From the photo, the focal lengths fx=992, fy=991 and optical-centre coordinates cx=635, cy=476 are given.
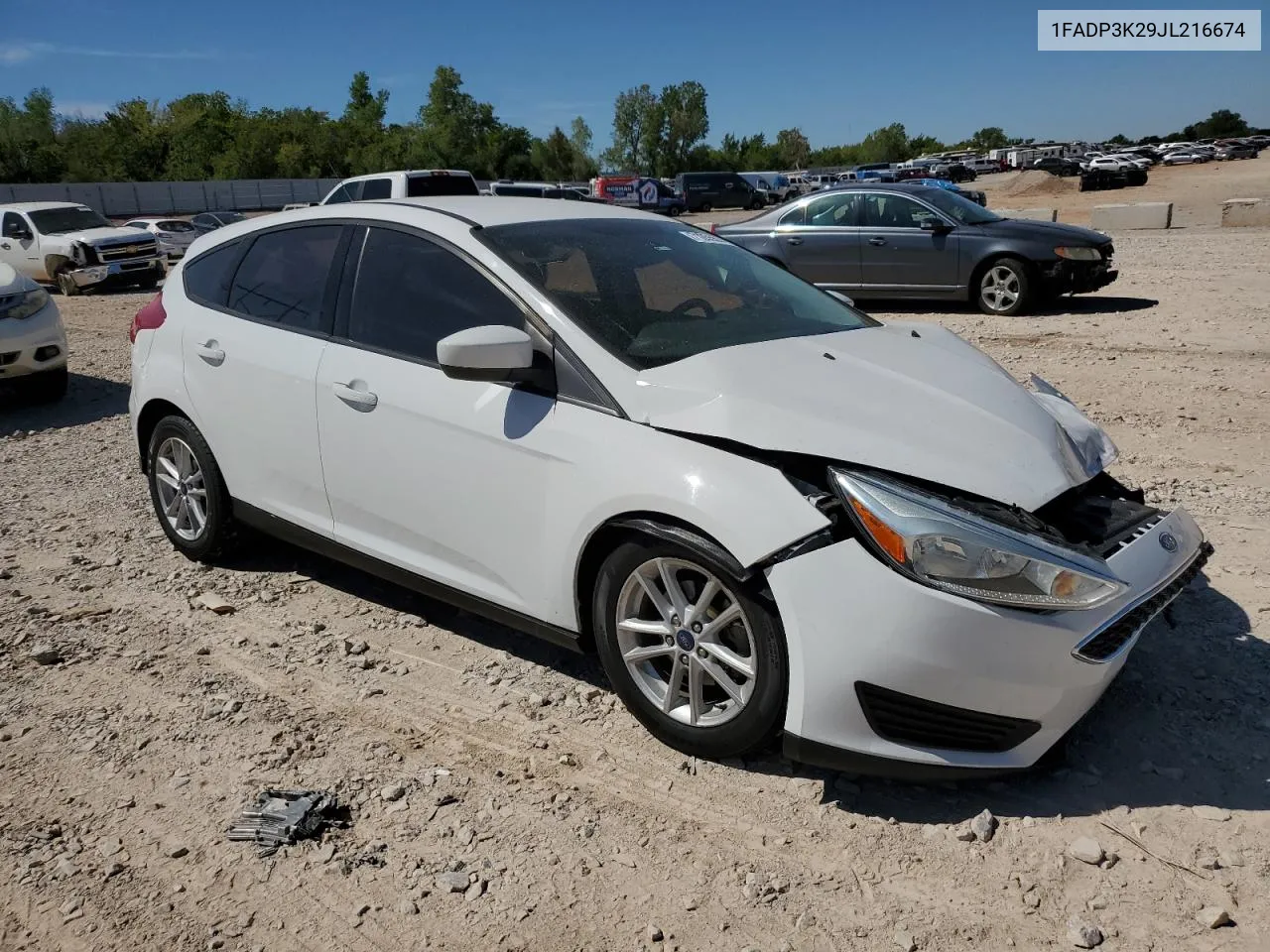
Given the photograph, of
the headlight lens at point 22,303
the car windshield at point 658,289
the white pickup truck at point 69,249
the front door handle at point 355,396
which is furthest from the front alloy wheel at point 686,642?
the white pickup truck at point 69,249

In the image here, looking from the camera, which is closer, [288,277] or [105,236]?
[288,277]

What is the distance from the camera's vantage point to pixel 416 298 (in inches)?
144

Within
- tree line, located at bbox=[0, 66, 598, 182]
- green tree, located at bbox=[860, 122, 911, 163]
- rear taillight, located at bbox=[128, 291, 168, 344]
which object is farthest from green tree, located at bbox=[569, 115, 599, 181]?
rear taillight, located at bbox=[128, 291, 168, 344]

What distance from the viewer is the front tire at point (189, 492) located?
176 inches

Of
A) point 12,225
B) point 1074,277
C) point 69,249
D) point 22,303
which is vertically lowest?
point 1074,277

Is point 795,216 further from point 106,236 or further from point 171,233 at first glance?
point 171,233

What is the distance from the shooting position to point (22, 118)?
76500mm

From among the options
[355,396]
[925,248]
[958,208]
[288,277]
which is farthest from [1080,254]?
[355,396]

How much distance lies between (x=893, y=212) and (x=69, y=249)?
14.9m

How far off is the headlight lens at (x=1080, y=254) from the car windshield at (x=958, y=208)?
40.3 inches

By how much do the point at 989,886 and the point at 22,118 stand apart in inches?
3652

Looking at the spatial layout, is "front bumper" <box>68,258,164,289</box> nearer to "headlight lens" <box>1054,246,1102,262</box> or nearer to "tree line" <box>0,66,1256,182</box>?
"headlight lens" <box>1054,246,1102,262</box>

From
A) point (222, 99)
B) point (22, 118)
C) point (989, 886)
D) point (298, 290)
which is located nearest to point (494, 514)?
point (298, 290)

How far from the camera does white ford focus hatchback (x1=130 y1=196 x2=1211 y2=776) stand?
2605mm
